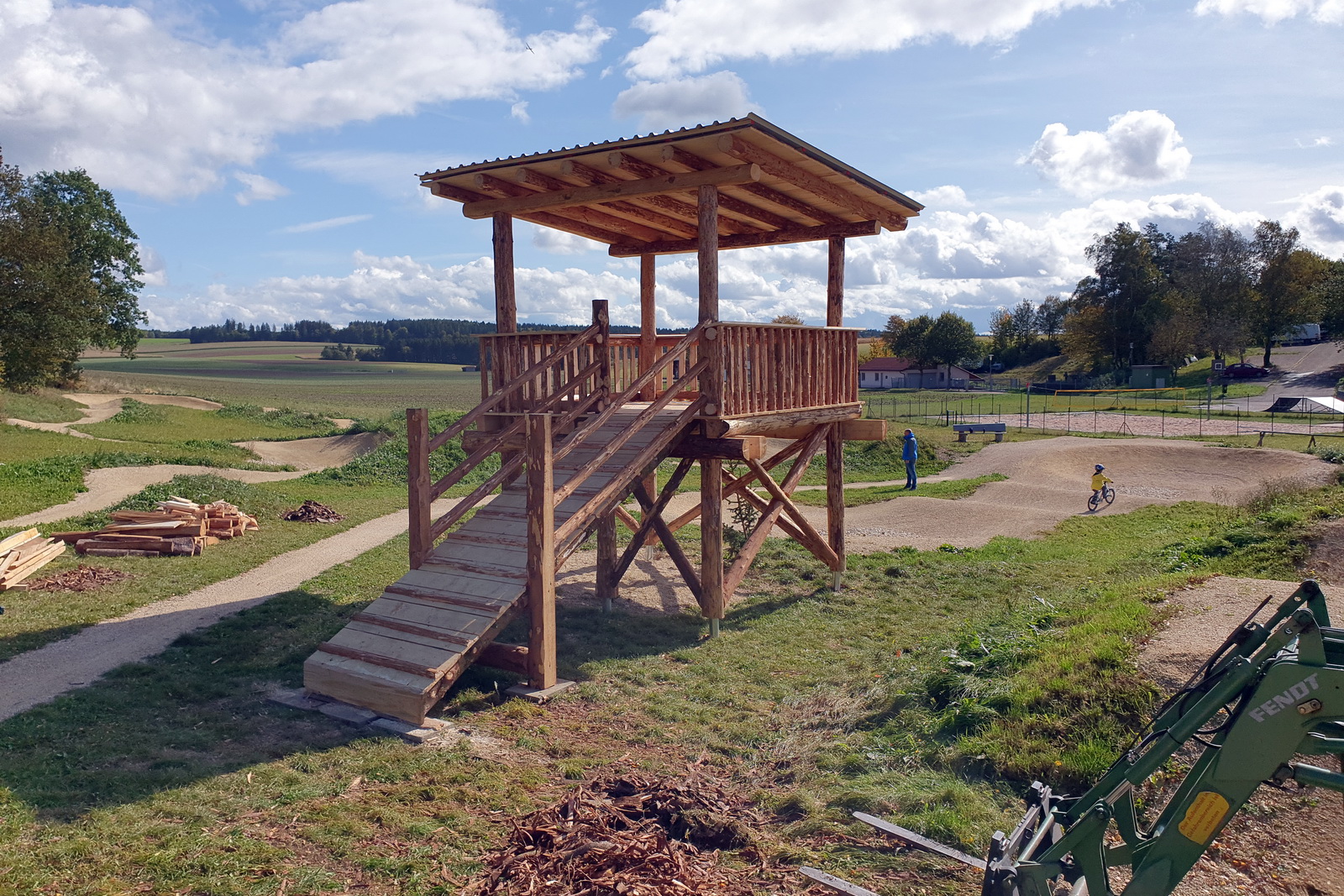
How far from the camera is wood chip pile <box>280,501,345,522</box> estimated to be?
776 inches

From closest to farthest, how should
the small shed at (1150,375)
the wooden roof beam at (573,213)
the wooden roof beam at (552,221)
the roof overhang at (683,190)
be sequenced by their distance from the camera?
the roof overhang at (683,190)
the wooden roof beam at (573,213)
the wooden roof beam at (552,221)
the small shed at (1150,375)

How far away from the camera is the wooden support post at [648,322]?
1423 cm

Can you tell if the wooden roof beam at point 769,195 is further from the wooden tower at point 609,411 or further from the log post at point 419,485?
the log post at point 419,485

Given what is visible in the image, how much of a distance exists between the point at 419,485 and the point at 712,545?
4.04 meters

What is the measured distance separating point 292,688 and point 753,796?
5243mm

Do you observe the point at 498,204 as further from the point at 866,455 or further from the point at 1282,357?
the point at 1282,357

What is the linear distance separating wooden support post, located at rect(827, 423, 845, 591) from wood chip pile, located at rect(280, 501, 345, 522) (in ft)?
38.9

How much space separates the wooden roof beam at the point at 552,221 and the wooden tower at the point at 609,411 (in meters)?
0.03

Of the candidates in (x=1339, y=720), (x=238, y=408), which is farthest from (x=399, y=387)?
(x=1339, y=720)

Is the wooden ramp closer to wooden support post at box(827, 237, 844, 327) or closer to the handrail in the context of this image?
the handrail

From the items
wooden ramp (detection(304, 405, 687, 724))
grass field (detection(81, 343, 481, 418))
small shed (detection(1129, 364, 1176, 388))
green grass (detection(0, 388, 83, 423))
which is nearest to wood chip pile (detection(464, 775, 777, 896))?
wooden ramp (detection(304, 405, 687, 724))

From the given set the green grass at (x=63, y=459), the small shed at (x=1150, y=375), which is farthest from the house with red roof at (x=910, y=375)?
the green grass at (x=63, y=459)

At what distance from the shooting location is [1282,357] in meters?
80.4

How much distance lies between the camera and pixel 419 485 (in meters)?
10.0
